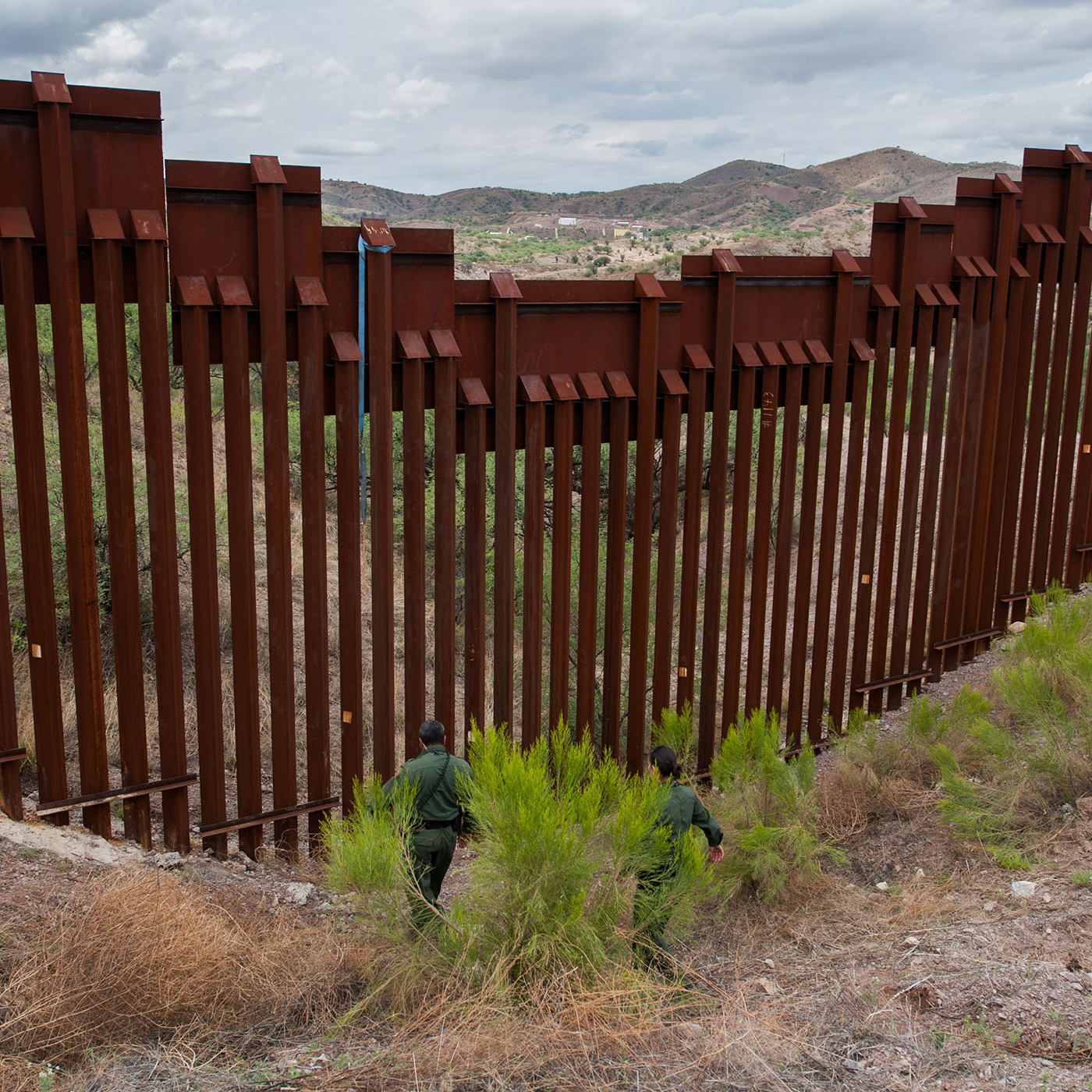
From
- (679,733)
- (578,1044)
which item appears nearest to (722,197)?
(679,733)

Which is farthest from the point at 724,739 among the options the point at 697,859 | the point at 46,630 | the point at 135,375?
the point at 135,375

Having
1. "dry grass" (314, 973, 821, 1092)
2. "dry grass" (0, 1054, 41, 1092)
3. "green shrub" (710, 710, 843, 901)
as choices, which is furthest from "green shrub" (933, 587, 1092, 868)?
"dry grass" (0, 1054, 41, 1092)

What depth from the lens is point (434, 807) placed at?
187 inches

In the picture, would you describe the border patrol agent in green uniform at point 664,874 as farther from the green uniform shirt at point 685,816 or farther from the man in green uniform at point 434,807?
the man in green uniform at point 434,807

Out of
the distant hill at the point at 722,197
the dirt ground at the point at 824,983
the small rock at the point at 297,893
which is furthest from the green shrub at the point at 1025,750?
the distant hill at the point at 722,197

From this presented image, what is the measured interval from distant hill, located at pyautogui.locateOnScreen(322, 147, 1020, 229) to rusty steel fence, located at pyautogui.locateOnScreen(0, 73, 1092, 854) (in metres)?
70.1

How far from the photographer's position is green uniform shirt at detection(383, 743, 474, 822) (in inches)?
185

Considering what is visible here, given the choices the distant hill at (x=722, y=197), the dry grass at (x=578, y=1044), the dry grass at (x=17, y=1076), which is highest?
the distant hill at (x=722, y=197)

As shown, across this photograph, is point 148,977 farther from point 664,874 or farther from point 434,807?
point 664,874

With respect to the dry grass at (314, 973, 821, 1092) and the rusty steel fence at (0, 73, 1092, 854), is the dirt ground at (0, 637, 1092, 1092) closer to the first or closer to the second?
the dry grass at (314, 973, 821, 1092)

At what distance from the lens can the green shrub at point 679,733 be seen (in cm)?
665

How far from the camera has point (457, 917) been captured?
3.81 meters

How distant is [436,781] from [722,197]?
89.2 m

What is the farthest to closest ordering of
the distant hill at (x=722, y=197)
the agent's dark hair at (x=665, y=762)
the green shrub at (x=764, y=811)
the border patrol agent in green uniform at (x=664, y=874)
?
the distant hill at (x=722, y=197), the green shrub at (x=764, y=811), the agent's dark hair at (x=665, y=762), the border patrol agent in green uniform at (x=664, y=874)
